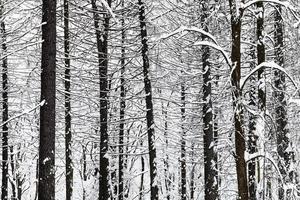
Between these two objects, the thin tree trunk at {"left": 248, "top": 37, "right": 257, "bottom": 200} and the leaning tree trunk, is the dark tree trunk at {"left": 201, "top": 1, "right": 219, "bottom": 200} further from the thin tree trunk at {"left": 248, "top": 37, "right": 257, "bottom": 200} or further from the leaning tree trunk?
the leaning tree trunk

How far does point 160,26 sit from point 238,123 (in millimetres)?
7895

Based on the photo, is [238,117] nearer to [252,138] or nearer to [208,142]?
[252,138]

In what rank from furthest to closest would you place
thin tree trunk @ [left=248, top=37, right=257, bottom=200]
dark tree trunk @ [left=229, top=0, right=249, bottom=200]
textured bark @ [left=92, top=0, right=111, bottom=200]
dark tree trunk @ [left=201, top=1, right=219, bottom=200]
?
dark tree trunk @ [left=201, top=1, right=219, bottom=200]
textured bark @ [left=92, top=0, right=111, bottom=200]
thin tree trunk @ [left=248, top=37, right=257, bottom=200]
dark tree trunk @ [left=229, top=0, right=249, bottom=200]

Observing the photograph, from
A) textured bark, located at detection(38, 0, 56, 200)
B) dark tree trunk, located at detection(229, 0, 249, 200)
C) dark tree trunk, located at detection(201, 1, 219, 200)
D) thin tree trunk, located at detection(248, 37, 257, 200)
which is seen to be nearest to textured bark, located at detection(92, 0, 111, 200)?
dark tree trunk, located at detection(201, 1, 219, 200)

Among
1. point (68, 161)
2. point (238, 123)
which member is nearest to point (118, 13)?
point (68, 161)

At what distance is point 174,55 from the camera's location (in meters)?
16.3

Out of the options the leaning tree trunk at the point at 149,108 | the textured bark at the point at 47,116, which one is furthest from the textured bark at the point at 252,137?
the textured bark at the point at 47,116

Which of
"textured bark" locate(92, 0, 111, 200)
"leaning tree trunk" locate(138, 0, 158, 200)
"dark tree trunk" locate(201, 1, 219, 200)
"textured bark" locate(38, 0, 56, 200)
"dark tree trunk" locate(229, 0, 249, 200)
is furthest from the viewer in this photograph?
"dark tree trunk" locate(201, 1, 219, 200)

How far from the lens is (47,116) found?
29.0ft

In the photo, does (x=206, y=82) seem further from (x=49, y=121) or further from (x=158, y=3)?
(x=49, y=121)

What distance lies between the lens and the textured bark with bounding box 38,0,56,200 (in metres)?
8.73

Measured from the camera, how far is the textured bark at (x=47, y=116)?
28.7 ft

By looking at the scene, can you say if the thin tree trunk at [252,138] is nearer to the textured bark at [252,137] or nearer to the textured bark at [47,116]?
the textured bark at [252,137]

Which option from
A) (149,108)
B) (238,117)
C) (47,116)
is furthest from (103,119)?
(238,117)
